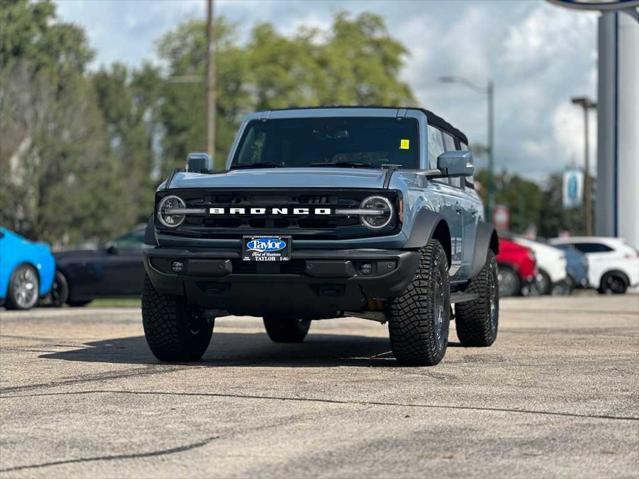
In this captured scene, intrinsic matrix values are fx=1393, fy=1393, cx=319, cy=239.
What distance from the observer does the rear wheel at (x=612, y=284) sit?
113 feet

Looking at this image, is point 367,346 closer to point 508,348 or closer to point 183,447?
point 508,348

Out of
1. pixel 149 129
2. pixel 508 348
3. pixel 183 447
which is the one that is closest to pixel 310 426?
pixel 183 447

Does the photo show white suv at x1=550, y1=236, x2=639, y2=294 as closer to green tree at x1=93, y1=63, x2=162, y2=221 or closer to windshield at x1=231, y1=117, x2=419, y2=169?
windshield at x1=231, y1=117, x2=419, y2=169

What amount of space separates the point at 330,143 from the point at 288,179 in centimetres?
153

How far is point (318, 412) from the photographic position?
743 centimetres

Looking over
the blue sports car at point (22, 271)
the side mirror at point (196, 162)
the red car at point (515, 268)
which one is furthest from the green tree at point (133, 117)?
the side mirror at point (196, 162)

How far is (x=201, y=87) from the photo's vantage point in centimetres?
7581

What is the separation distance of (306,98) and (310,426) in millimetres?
69296

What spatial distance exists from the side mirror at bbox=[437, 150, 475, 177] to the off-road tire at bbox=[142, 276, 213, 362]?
2234 millimetres

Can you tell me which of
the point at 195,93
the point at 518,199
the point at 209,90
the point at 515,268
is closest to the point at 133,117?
the point at 195,93

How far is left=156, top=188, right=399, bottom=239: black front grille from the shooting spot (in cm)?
961

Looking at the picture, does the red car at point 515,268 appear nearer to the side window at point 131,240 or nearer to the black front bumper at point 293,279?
the side window at point 131,240

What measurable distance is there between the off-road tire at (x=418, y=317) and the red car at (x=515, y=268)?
1976cm

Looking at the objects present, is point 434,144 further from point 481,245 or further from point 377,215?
point 377,215
